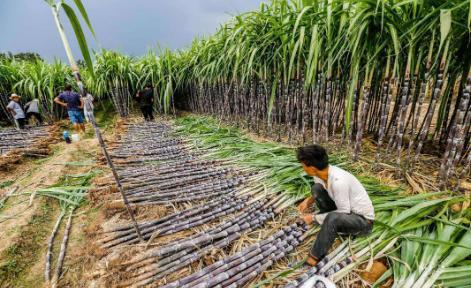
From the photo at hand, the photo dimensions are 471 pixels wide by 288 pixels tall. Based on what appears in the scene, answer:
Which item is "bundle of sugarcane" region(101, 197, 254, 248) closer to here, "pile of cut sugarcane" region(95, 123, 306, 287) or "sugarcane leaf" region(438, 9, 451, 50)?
"pile of cut sugarcane" region(95, 123, 306, 287)

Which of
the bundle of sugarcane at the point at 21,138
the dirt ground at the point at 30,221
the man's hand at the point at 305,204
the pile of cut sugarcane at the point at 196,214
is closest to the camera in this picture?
the pile of cut sugarcane at the point at 196,214

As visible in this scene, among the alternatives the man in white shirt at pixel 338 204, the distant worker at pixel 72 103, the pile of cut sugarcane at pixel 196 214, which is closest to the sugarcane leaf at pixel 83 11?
the man in white shirt at pixel 338 204

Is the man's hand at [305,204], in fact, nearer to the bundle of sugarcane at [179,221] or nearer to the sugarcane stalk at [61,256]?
the bundle of sugarcane at [179,221]

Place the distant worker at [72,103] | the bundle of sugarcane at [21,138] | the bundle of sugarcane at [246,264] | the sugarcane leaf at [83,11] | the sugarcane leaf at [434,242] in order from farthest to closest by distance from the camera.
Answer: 1. the distant worker at [72,103]
2. the bundle of sugarcane at [21,138]
3. the bundle of sugarcane at [246,264]
4. the sugarcane leaf at [434,242]
5. the sugarcane leaf at [83,11]

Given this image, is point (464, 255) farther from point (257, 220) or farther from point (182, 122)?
point (182, 122)

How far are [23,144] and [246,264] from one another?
16.9 ft

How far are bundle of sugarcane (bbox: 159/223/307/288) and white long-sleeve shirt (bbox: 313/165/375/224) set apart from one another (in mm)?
367

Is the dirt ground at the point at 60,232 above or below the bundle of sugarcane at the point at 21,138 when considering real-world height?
below

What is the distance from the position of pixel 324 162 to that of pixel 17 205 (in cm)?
281

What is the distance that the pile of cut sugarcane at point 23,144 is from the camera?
3428 mm

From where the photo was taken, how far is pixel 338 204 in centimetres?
151

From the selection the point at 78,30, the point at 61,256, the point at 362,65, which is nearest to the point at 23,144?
the point at 61,256

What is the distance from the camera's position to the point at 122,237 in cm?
170

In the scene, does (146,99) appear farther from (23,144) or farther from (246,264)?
(246,264)
